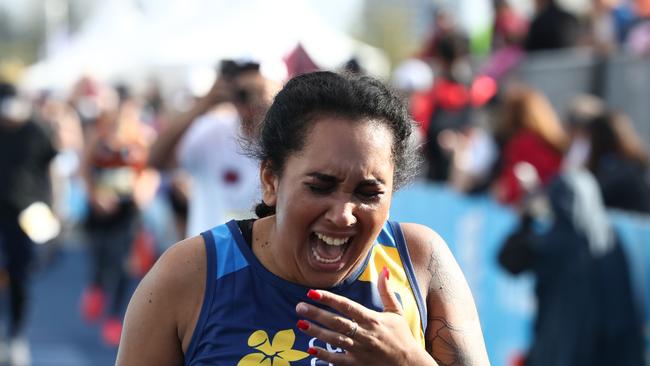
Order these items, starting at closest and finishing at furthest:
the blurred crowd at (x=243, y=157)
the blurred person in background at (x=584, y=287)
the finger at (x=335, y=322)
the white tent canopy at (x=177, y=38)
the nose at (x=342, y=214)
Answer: the finger at (x=335, y=322) < the nose at (x=342, y=214) < the blurred crowd at (x=243, y=157) < the blurred person in background at (x=584, y=287) < the white tent canopy at (x=177, y=38)

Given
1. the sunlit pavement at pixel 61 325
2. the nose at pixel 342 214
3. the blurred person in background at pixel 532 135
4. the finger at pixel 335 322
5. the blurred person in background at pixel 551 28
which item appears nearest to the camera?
the finger at pixel 335 322

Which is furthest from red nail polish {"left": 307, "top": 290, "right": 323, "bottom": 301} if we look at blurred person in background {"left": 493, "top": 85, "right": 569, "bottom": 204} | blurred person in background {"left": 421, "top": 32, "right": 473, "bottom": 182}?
blurred person in background {"left": 421, "top": 32, "right": 473, "bottom": 182}

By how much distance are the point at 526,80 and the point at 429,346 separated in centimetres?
848

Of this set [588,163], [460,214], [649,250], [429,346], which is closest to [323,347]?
[429,346]

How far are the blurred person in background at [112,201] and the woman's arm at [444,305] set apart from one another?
9174 millimetres

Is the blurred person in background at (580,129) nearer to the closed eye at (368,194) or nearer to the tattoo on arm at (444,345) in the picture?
the tattoo on arm at (444,345)

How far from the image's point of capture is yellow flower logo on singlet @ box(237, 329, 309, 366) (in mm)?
2840

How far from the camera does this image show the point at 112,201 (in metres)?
12.1

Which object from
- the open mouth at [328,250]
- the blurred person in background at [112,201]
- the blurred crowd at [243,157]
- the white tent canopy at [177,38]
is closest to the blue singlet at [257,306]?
the open mouth at [328,250]

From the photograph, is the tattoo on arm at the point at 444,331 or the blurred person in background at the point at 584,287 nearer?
the tattoo on arm at the point at 444,331

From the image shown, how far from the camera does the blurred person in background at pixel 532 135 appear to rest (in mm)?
8258

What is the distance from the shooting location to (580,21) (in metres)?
11.1

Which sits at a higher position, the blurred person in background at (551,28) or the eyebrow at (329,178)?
the blurred person in background at (551,28)

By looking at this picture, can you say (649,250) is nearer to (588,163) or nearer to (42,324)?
(588,163)
